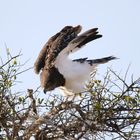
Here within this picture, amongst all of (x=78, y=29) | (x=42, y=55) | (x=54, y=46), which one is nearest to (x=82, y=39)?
(x=78, y=29)

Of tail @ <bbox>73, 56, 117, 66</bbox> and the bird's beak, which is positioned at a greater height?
the bird's beak

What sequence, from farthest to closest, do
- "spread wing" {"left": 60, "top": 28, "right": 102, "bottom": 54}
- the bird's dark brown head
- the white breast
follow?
the bird's dark brown head, the white breast, "spread wing" {"left": 60, "top": 28, "right": 102, "bottom": 54}

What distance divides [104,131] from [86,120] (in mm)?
210

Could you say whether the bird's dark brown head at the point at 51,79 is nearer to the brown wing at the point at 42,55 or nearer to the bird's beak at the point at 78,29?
the brown wing at the point at 42,55

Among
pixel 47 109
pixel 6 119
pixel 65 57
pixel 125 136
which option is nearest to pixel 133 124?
pixel 125 136

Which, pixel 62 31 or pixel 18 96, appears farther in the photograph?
pixel 62 31

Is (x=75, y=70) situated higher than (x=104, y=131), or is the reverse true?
(x=75, y=70)

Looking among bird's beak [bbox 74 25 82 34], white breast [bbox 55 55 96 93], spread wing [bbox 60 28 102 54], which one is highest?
bird's beak [bbox 74 25 82 34]

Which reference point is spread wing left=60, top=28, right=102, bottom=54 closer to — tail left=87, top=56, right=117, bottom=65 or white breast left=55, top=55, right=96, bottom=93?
white breast left=55, top=55, right=96, bottom=93

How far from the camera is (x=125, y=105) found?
5.20 metres

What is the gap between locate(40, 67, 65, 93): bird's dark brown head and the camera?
6559 mm

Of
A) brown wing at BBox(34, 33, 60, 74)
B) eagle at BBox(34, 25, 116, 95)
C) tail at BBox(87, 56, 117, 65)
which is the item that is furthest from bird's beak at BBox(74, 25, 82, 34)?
tail at BBox(87, 56, 117, 65)

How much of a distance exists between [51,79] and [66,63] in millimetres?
293

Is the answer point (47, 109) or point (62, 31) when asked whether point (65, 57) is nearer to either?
point (62, 31)
